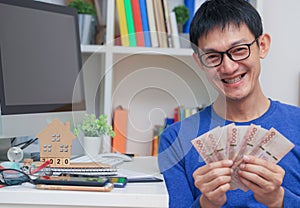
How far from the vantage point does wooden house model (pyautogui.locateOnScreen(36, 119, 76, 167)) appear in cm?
124

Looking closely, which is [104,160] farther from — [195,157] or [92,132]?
[195,157]

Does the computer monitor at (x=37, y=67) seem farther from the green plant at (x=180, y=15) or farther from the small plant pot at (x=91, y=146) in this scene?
the green plant at (x=180, y=15)

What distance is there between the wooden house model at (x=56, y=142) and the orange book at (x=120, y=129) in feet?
1.29

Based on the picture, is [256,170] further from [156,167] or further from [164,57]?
[164,57]

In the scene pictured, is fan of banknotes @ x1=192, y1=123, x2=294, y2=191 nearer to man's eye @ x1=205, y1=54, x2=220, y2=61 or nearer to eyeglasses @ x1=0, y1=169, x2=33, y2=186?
man's eye @ x1=205, y1=54, x2=220, y2=61

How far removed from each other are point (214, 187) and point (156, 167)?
25cm

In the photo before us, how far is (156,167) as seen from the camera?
1411 millimetres

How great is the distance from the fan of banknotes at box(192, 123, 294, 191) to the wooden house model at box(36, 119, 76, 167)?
1.07 feet

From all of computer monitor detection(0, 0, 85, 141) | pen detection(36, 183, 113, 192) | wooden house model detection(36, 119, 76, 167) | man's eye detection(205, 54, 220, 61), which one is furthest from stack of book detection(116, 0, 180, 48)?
pen detection(36, 183, 113, 192)

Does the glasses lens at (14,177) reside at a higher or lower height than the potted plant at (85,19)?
lower

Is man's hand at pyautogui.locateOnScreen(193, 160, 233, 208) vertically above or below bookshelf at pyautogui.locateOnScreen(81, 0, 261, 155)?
below

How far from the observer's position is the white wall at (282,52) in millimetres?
2314

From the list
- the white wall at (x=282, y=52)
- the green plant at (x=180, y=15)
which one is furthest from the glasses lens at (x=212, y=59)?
the white wall at (x=282, y=52)

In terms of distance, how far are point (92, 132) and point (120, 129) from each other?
1.11ft
